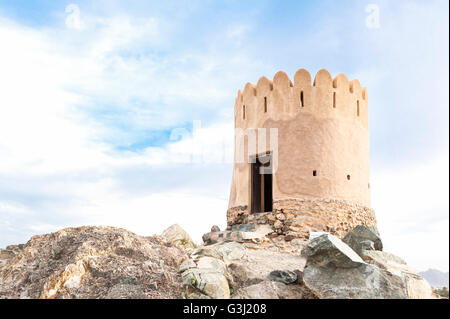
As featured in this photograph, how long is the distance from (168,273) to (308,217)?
21.2ft

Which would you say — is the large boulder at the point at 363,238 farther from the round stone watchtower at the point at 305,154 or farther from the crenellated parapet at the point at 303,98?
the crenellated parapet at the point at 303,98

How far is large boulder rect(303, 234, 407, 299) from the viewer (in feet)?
20.5

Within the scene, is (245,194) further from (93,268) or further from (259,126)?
(93,268)

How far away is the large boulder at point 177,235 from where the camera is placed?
40.7ft

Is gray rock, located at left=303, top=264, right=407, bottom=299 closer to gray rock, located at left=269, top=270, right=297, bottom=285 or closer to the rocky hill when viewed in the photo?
the rocky hill

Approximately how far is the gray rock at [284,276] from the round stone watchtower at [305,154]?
4949 millimetres

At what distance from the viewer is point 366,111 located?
1428 cm

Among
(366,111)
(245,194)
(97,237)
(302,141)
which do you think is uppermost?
(366,111)

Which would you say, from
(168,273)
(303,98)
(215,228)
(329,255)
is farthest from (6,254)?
(303,98)

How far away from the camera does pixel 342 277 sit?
21.2 feet

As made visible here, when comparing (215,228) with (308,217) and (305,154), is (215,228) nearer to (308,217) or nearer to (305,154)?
(308,217)

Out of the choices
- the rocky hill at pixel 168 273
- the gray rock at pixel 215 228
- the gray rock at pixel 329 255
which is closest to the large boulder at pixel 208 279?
the rocky hill at pixel 168 273
